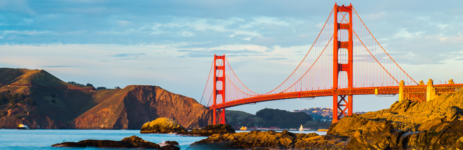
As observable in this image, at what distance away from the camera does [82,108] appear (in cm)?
13438

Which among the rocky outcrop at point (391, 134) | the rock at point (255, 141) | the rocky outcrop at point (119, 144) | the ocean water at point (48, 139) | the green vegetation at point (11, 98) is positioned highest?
the green vegetation at point (11, 98)

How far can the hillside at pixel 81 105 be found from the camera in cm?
11731

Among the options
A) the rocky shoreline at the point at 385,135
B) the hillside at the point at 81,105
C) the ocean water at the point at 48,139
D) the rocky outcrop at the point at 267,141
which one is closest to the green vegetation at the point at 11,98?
the hillside at the point at 81,105

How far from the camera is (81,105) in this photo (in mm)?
136125

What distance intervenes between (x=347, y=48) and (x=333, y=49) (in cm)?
205

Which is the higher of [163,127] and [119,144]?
[119,144]

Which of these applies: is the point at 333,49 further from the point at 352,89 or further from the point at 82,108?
the point at 82,108

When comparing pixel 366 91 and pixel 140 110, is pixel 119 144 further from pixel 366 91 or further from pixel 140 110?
pixel 140 110

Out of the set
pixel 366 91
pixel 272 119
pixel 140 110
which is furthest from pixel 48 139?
pixel 272 119

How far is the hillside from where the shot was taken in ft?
385

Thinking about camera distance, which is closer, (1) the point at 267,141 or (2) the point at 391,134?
(2) the point at 391,134

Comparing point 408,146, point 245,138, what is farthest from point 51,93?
point 408,146

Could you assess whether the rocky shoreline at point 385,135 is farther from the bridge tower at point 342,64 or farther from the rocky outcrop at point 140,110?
the rocky outcrop at point 140,110

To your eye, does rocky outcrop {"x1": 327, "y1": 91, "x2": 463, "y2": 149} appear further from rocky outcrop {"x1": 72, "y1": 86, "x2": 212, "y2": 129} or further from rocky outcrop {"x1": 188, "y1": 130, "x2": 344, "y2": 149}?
rocky outcrop {"x1": 72, "y1": 86, "x2": 212, "y2": 129}
